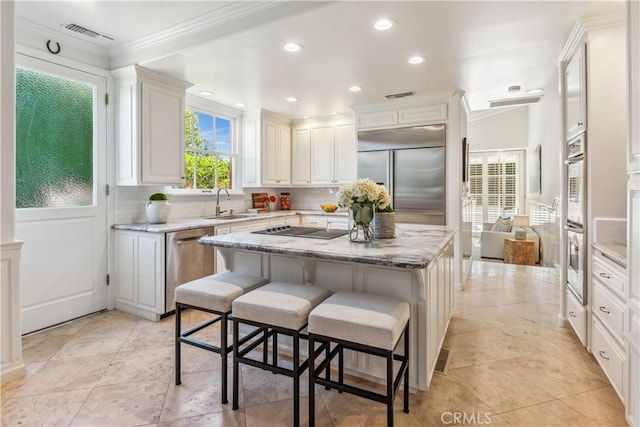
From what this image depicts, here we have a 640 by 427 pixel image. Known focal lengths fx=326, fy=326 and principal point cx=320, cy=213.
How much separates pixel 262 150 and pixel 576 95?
150 inches

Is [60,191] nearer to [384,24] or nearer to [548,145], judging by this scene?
[384,24]

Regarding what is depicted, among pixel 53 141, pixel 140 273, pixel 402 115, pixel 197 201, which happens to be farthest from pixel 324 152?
pixel 53 141

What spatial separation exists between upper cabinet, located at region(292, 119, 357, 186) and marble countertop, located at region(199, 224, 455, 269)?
9.27 feet

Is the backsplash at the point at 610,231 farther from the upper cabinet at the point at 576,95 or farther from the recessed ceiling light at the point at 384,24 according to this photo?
the recessed ceiling light at the point at 384,24

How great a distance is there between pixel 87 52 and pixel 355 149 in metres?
3.36

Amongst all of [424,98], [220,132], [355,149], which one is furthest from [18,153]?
[424,98]

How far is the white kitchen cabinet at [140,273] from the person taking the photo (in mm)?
3111

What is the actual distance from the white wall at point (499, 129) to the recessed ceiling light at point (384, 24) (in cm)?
600

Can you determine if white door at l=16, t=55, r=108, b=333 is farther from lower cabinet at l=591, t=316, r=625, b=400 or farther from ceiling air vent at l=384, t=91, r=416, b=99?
lower cabinet at l=591, t=316, r=625, b=400

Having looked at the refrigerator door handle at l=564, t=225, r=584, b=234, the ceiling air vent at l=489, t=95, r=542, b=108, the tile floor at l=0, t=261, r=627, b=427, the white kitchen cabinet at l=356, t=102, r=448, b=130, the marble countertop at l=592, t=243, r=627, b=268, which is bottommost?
the tile floor at l=0, t=261, r=627, b=427

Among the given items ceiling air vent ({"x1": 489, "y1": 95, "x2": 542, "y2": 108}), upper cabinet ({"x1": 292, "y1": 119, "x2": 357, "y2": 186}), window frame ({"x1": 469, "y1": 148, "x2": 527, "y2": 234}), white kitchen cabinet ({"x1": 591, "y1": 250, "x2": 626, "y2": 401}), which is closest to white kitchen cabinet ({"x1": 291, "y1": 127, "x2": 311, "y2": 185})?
upper cabinet ({"x1": 292, "y1": 119, "x2": 357, "y2": 186})

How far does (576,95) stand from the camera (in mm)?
2598

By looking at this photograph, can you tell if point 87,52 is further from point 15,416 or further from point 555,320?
point 555,320

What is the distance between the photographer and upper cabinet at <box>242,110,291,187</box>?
5023 millimetres
